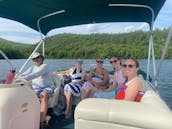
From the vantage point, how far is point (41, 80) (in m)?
4.10

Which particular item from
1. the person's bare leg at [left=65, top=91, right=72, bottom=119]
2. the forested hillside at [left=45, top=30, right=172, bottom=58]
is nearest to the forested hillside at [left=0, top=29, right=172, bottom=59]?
the forested hillside at [left=45, top=30, right=172, bottom=58]

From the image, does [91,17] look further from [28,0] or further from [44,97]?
[44,97]

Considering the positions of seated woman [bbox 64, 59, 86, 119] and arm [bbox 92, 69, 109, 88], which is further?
arm [bbox 92, 69, 109, 88]


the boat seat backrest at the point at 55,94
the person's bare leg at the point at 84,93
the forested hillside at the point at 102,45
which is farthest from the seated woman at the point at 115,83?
the forested hillside at the point at 102,45

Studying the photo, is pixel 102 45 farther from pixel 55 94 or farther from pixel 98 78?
pixel 55 94

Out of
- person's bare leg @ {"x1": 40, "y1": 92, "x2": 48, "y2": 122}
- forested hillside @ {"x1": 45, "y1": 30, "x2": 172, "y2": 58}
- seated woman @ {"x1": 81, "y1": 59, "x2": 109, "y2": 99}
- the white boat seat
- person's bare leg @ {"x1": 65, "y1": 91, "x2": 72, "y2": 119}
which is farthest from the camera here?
forested hillside @ {"x1": 45, "y1": 30, "x2": 172, "y2": 58}

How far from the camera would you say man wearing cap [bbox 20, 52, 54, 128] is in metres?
3.86

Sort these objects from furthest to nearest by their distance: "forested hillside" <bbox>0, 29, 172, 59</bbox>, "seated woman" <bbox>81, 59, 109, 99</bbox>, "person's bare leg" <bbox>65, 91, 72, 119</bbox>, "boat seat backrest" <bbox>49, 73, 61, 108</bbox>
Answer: "forested hillside" <bbox>0, 29, 172, 59</bbox> → "seated woman" <bbox>81, 59, 109, 99</bbox> → "person's bare leg" <bbox>65, 91, 72, 119</bbox> → "boat seat backrest" <bbox>49, 73, 61, 108</bbox>

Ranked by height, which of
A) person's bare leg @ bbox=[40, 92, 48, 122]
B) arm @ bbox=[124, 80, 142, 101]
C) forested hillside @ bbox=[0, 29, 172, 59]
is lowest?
forested hillside @ bbox=[0, 29, 172, 59]

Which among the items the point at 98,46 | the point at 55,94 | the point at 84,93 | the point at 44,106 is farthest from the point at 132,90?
the point at 98,46

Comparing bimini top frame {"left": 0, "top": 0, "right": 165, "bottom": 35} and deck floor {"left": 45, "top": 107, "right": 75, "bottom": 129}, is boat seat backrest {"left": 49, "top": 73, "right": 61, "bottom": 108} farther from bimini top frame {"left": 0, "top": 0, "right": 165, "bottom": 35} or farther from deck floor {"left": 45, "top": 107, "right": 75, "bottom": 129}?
bimini top frame {"left": 0, "top": 0, "right": 165, "bottom": 35}

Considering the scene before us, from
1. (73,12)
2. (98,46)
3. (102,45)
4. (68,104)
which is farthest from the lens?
(98,46)

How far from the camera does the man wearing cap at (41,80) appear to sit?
12.7 ft

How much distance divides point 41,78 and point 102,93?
3.11 feet
